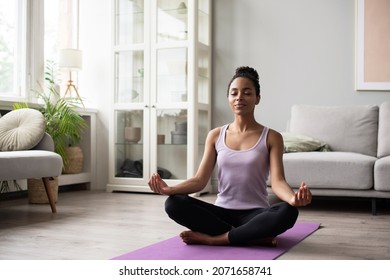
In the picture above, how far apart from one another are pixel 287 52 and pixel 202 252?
2946 mm

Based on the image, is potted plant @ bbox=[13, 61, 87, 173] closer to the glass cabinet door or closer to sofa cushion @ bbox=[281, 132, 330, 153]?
the glass cabinet door

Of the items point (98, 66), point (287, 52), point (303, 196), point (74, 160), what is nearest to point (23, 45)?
point (98, 66)

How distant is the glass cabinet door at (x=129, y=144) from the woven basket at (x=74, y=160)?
35 cm

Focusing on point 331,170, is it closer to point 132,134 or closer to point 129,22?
point 132,134

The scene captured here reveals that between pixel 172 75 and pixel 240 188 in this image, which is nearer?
pixel 240 188

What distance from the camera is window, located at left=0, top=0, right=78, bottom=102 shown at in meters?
4.76

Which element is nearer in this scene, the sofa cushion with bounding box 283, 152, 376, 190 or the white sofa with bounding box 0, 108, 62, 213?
the white sofa with bounding box 0, 108, 62, 213

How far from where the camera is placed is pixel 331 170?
3.78 m

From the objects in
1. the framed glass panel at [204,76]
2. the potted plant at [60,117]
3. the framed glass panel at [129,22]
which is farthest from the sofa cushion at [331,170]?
the framed glass panel at [129,22]

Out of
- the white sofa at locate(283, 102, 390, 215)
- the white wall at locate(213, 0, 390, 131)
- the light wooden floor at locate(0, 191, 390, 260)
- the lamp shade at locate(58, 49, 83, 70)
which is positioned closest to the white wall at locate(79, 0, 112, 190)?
the lamp shade at locate(58, 49, 83, 70)

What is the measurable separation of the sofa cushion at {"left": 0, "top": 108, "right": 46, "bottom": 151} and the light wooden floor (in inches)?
18.8

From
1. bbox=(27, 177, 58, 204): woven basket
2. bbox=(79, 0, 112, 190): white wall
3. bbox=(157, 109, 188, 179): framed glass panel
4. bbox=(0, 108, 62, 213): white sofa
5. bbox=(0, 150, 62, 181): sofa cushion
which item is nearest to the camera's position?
bbox=(0, 150, 62, 181): sofa cushion

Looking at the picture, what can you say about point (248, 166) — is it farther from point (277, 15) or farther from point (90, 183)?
point (90, 183)

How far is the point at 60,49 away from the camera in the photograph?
5070mm
